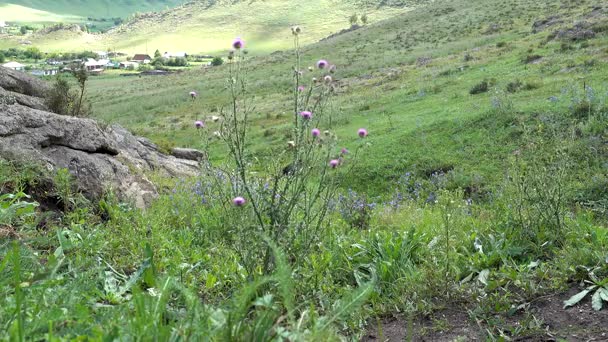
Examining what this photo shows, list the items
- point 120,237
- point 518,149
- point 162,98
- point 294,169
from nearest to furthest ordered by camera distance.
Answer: point 294,169 < point 120,237 < point 518,149 < point 162,98

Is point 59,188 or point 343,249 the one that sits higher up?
point 59,188

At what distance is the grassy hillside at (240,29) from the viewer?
155m

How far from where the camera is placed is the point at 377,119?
17.7 m

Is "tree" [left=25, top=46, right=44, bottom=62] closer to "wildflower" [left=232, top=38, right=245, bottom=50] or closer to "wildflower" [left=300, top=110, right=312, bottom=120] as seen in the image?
"wildflower" [left=232, top=38, right=245, bottom=50]


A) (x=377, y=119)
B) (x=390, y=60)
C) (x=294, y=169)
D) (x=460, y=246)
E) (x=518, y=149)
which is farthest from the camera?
(x=390, y=60)

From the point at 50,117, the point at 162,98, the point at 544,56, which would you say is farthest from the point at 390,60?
the point at 50,117

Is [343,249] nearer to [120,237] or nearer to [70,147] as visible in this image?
[120,237]

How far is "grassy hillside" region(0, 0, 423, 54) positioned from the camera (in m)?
155

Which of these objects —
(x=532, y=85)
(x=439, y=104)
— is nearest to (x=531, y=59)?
(x=439, y=104)

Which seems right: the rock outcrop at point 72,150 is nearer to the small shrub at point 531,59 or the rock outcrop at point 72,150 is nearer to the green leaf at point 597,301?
the green leaf at point 597,301

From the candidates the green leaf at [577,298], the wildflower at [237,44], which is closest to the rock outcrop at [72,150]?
the wildflower at [237,44]

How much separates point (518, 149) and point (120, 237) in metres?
8.32

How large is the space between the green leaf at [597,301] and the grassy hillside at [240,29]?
14076cm

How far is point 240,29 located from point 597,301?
180m
